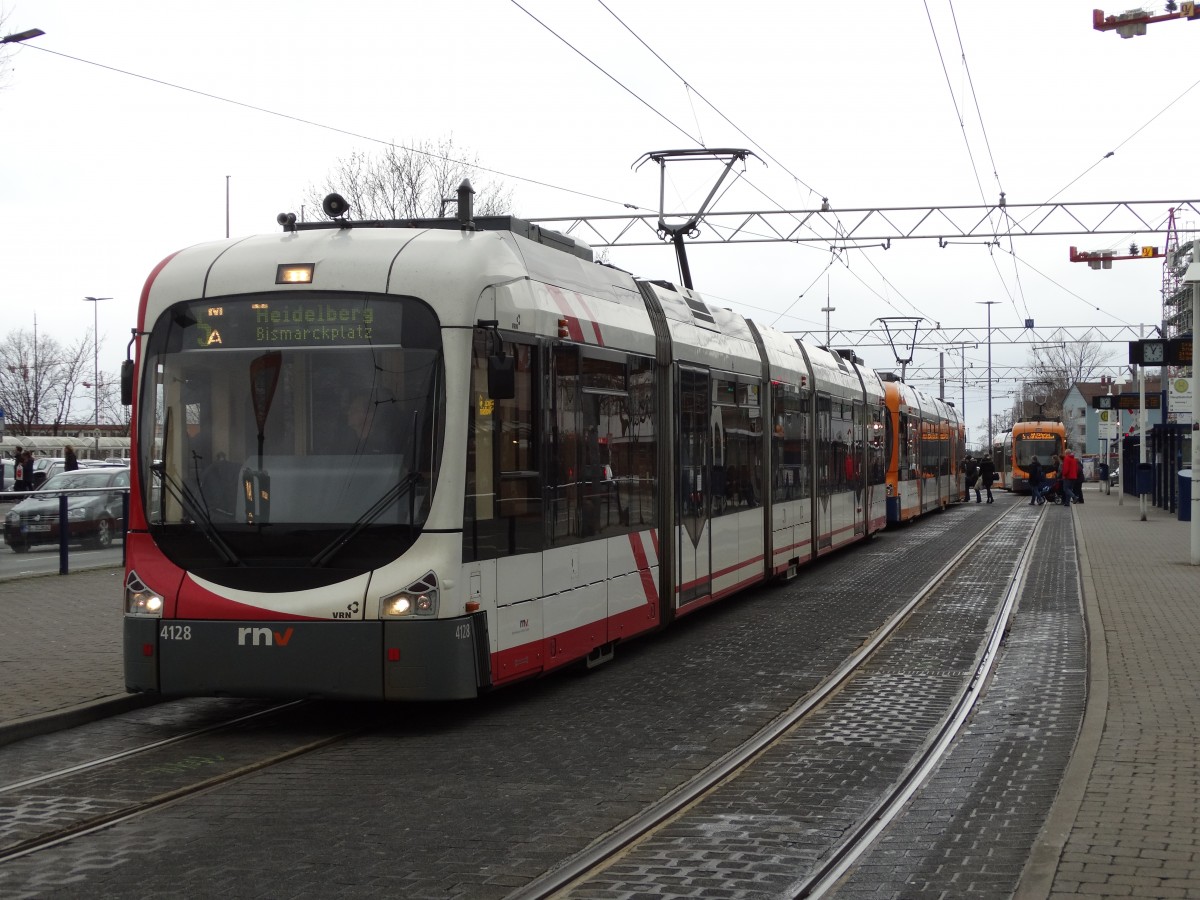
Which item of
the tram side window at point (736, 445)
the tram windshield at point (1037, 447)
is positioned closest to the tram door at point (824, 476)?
the tram side window at point (736, 445)

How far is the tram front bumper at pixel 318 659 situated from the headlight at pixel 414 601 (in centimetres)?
7

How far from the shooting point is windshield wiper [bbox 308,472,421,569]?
28.4 feet

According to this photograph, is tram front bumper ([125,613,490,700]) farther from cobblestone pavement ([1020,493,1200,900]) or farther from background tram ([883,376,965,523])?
background tram ([883,376,965,523])

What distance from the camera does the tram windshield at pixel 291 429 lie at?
8695mm

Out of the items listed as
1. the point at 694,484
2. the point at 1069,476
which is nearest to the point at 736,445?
the point at 694,484

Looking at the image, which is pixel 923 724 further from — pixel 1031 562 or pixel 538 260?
pixel 1031 562

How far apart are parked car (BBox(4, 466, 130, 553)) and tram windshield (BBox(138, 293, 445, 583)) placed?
908cm

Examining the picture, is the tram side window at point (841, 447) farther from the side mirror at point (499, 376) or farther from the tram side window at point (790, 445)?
the side mirror at point (499, 376)

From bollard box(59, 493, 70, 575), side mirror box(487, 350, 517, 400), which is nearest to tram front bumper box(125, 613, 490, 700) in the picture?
side mirror box(487, 350, 517, 400)

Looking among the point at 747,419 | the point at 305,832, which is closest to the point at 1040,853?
the point at 305,832

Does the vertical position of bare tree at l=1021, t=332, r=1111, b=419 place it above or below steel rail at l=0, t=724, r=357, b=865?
above

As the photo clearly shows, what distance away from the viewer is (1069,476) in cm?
4528

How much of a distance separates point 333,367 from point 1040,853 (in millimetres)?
5004

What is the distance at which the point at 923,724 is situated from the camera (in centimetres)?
916
